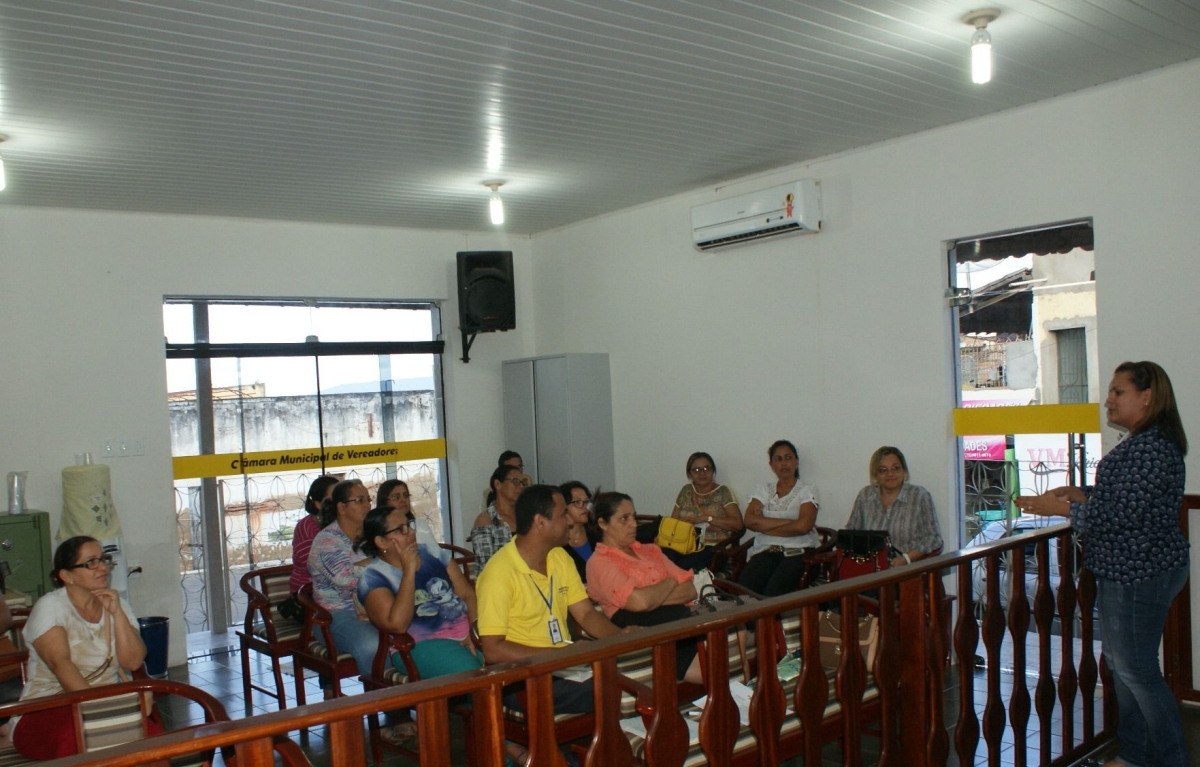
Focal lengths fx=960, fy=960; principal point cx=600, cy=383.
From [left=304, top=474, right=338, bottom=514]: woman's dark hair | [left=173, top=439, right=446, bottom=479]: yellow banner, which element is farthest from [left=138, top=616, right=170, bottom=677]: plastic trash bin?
[left=304, top=474, right=338, bottom=514]: woman's dark hair

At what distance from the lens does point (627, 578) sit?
4148mm

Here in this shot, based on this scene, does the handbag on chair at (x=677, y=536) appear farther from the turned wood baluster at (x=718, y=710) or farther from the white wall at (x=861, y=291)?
the turned wood baluster at (x=718, y=710)

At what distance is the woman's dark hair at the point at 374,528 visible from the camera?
4.15 m

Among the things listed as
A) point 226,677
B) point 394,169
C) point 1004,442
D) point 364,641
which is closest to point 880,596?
point 364,641

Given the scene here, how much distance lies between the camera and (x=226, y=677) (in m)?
6.28

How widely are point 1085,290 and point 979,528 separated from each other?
1495 millimetres

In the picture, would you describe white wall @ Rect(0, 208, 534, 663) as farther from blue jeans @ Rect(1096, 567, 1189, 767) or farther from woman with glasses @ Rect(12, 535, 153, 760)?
blue jeans @ Rect(1096, 567, 1189, 767)

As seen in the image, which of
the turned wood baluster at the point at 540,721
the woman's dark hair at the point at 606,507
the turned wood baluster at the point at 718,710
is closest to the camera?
the turned wood baluster at the point at 540,721

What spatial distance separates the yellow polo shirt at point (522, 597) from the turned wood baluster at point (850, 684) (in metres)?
1.09

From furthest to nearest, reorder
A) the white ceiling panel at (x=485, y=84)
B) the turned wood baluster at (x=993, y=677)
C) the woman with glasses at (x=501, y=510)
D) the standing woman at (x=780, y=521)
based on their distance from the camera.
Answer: the standing woman at (x=780, y=521) < the woman with glasses at (x=501, y=510) < the white ceiling panel at (x=485, y=84) < the turned wood baluster at (x=993, y=677)

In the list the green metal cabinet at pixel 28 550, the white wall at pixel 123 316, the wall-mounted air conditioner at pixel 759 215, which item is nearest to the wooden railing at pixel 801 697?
the wall-mounted air conditioner at pixel 759 215

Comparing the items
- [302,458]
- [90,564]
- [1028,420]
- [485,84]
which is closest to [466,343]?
[302,458]

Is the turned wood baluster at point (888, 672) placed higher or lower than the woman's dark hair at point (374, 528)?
lower

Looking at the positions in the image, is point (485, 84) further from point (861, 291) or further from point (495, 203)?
point (861, 291)
